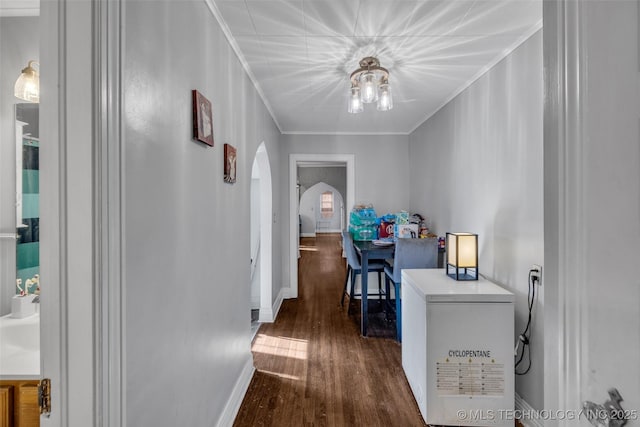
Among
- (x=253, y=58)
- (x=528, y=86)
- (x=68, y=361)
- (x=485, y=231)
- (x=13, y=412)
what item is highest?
(x=253, y=58)

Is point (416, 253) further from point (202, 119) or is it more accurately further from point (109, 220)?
point (109, 220)

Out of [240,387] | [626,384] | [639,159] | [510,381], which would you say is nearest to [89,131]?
[639,159]

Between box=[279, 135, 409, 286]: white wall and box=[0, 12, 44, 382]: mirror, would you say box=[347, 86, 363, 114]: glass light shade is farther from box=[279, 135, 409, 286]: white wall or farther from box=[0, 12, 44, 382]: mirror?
box=[279, 135, 409, 286]: white wall

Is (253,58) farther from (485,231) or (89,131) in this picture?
(485,231)

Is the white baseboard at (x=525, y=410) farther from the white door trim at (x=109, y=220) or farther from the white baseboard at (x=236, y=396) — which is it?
the white door trim at (x=109, y=220)

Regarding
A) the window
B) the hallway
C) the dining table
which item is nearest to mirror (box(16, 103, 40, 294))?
the hallway

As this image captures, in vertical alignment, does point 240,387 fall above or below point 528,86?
below

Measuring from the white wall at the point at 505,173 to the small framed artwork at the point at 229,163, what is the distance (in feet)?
5.77

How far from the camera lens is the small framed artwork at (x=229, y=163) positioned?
169cm

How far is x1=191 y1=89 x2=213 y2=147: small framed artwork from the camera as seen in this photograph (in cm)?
129

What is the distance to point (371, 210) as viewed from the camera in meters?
4.00

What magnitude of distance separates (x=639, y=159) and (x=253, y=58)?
6.88 ft

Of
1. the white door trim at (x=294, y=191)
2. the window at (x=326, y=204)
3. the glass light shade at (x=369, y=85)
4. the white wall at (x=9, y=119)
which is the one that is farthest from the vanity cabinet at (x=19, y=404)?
the window at (x=326, y=204)

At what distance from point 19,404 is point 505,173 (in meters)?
→ 2.59
